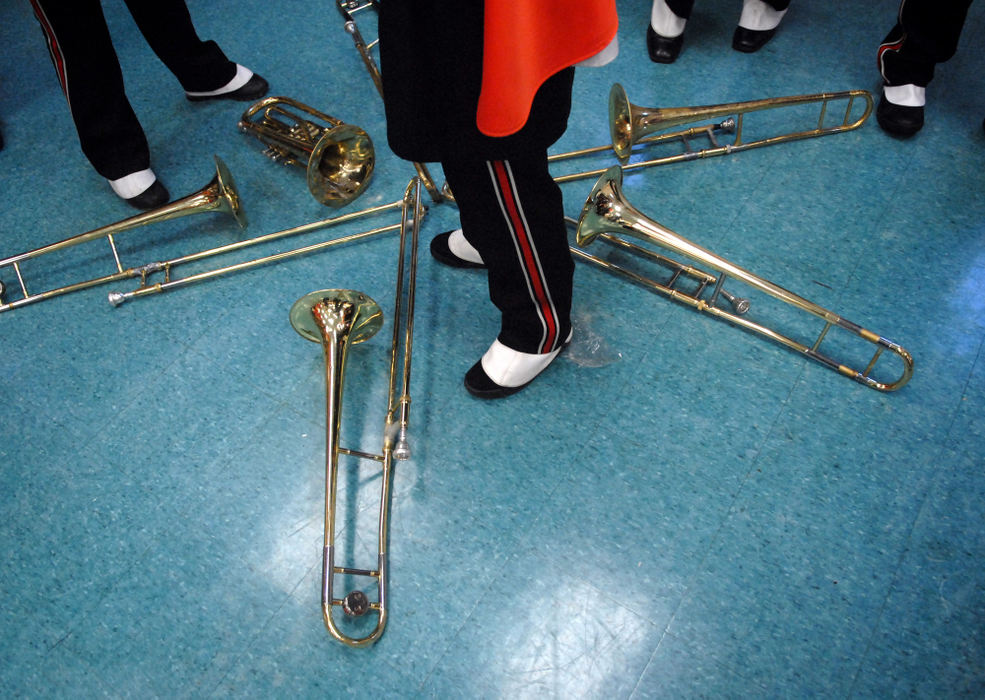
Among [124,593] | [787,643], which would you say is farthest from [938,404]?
[124,593]

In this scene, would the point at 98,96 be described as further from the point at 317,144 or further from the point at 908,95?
the point at 908,95

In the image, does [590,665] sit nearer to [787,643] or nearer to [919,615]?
[787,643]

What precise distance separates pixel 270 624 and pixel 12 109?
213 centimetres

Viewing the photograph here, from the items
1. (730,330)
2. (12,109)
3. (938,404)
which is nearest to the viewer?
(938,404)

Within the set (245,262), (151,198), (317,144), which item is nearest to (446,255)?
(317,144)

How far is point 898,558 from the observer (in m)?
1.54

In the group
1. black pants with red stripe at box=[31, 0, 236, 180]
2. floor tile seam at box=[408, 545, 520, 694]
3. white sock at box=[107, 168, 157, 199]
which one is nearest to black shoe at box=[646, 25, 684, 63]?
black pants with red stripe at box=[31, 0, 236, 180]

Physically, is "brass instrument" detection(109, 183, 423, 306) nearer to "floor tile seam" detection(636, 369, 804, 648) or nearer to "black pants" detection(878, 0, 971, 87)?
"floor tile seam" detection(636, 369, 804, 648)

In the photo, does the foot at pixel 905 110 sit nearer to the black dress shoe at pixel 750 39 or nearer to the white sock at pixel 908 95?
the white sock at pixel 908 95

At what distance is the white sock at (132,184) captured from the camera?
2.26 m

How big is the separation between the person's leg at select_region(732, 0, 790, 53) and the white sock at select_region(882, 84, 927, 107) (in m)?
0.47

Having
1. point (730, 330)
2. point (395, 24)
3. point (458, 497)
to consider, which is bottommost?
point (458, 497)

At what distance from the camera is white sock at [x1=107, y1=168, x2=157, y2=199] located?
2.26 meters

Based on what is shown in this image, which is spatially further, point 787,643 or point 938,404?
point 938,404
